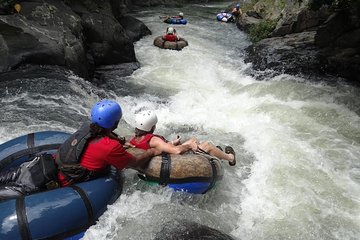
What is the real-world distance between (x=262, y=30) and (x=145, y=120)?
39.7 feet

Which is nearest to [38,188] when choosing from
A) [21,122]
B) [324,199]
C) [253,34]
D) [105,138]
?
[105,138]

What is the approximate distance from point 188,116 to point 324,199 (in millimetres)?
3728

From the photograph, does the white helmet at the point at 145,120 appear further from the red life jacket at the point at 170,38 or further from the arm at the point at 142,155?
the red life jacket at the point at 170,38

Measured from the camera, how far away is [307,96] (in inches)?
357

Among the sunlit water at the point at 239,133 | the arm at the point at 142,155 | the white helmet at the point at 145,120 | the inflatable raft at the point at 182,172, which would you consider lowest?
the sunlit water at the point at 239,133

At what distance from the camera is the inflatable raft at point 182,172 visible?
462cm

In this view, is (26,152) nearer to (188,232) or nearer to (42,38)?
(188,232)

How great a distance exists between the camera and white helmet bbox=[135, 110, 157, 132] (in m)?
4.83

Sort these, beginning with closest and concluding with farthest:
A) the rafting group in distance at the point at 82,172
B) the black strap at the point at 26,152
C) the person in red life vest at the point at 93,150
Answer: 1. the rafting group in distance at the point at 82,172
2. the person in red life vest at the point at 93,150
3. the black strap at the point at 26,152

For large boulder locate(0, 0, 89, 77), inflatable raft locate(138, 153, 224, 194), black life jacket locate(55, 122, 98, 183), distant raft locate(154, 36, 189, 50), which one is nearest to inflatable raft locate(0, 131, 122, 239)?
black life jacket locate(55, 122, 98, 183)

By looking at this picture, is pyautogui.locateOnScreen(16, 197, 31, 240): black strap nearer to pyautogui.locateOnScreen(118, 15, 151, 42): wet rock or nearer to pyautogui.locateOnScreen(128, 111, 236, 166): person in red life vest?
pyautogui.locateOnScreen(128, 111, 236, 166): person in red life vest

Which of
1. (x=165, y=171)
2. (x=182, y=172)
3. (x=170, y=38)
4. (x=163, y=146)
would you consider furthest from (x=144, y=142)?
(x=170, y=38)

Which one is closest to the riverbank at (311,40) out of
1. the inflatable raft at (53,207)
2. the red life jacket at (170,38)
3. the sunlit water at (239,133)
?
the sunlit water at (239,133)

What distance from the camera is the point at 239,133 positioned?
7504mm
